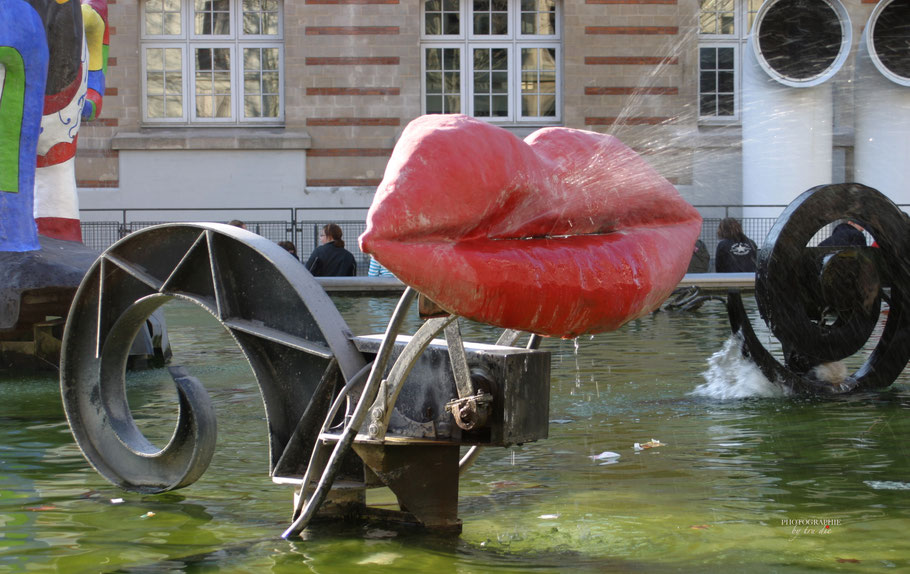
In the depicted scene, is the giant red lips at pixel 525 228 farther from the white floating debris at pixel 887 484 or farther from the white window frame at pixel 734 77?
the white window frame at pixel 734 77

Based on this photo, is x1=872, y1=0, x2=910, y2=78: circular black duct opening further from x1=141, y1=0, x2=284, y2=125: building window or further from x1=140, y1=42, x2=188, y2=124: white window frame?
x1=140, y1=42, x2=188, y2=124: white window frame

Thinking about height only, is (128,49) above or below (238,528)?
above

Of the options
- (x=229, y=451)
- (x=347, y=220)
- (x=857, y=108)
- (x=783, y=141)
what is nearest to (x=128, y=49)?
(x=347, y=220)

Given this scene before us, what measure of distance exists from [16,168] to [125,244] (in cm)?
468

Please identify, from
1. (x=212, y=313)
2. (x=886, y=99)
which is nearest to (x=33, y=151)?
(x=212, y=313)

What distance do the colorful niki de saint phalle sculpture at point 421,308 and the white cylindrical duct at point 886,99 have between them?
1861cm

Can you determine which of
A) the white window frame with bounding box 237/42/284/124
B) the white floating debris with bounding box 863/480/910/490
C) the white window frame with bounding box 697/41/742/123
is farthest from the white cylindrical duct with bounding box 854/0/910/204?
the white floating debris with bounding box 863/480/910/490

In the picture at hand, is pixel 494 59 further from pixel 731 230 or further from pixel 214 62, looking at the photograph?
pixel 731 230

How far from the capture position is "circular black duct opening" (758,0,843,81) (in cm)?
1952

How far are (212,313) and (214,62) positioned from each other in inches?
797

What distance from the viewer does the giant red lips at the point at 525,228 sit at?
2.93 meters

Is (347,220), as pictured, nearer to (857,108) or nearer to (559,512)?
(857,108)

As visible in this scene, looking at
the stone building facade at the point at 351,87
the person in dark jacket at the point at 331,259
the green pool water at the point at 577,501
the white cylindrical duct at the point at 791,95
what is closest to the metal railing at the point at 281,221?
the stone building facade at the point at 351,87

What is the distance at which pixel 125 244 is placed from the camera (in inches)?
179
